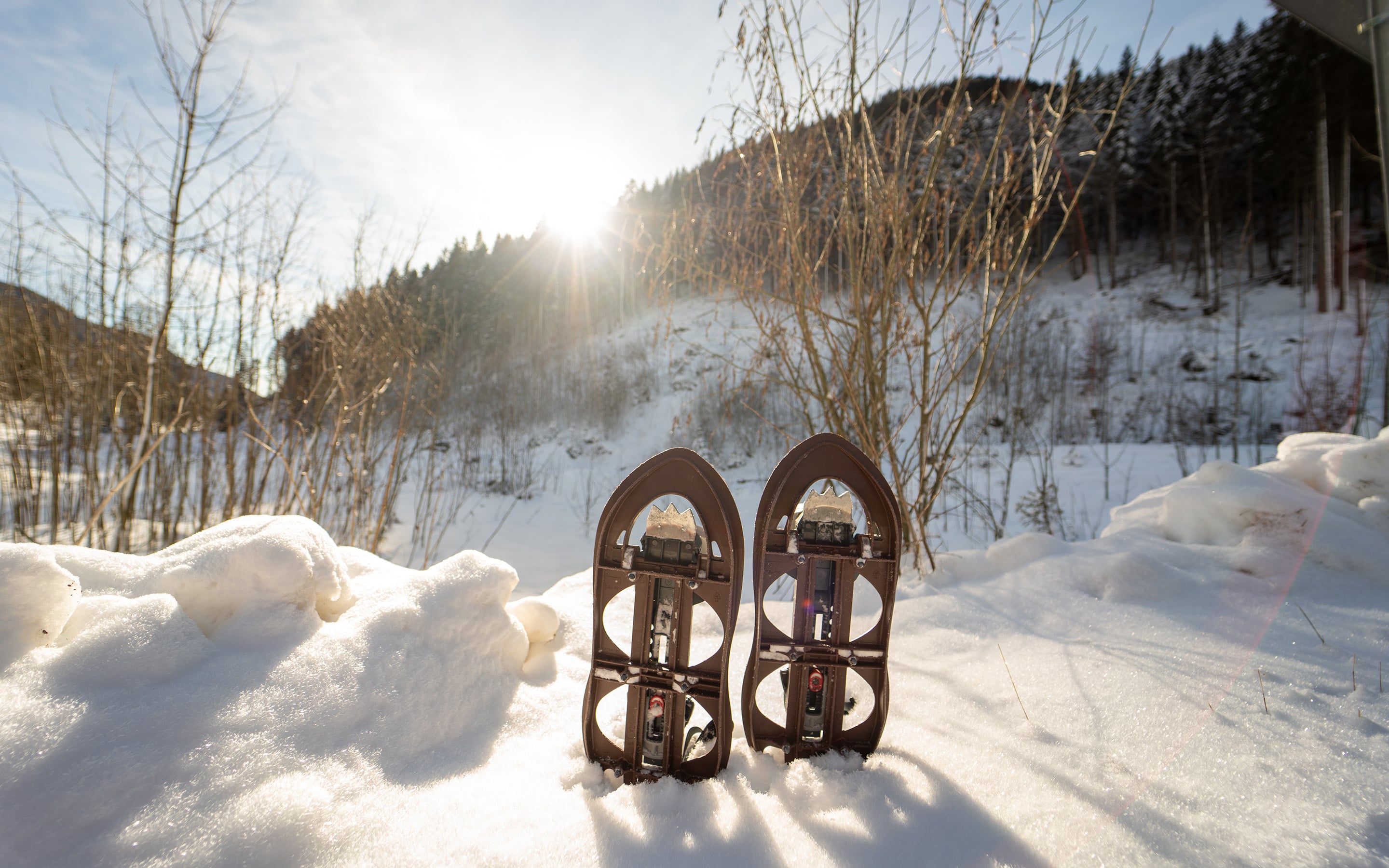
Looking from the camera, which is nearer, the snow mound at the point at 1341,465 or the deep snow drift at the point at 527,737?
the deep snow drift at the point at 527,737

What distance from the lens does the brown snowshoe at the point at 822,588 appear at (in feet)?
3.32

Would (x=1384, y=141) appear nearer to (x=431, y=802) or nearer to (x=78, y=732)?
(x=431, y=802)

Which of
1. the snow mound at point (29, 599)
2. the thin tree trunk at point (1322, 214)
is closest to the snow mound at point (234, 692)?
the snow mound at point (29, 599)

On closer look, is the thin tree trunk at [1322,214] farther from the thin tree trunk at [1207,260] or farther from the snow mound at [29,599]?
the snow mound at [29,599]

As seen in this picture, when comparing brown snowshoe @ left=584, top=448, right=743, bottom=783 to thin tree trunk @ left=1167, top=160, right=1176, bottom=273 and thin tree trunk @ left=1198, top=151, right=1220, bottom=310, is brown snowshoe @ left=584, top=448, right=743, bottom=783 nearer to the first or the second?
thin tree trunk @ left=1198, top=151, right=1220, bottom=310

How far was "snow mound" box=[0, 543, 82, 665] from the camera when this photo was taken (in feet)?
2.74

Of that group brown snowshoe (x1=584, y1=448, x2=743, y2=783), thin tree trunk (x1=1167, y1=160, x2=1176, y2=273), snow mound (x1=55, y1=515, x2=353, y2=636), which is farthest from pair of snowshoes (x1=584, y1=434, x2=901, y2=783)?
thin tree trunk (x1=1167, y1=160, x2=1176, y2=273)

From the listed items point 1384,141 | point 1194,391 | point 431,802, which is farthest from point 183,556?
point 1194,391

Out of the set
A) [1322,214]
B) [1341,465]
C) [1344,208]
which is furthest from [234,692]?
[1344,208]

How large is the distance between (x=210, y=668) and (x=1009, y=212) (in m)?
2.40

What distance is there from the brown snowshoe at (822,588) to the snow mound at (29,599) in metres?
1.14

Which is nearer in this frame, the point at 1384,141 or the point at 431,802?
the point at 431,802

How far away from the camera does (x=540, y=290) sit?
62.8ft

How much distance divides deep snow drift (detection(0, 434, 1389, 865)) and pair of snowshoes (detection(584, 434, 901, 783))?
62 mm
